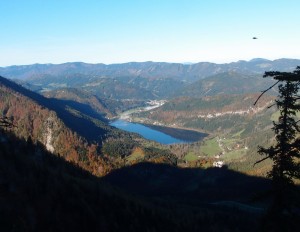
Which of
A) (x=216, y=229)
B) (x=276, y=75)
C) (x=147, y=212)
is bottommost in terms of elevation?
(x=216, y=229)

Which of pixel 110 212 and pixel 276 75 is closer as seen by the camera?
pixel 276 75

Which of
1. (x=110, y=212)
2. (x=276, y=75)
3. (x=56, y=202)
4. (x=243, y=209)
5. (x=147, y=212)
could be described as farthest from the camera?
(x=243, y=209)

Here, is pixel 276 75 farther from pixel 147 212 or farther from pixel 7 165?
pixel 147 212

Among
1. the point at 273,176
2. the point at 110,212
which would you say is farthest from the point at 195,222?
the point at 273,176

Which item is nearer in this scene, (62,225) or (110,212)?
(62,225)

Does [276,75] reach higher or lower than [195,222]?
higher

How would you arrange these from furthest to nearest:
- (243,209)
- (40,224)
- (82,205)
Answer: (243,209) → (82,205) → (40,224)

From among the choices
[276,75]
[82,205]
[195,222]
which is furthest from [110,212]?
[276,75]

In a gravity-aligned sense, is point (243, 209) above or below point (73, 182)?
below

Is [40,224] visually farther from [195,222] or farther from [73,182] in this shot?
[195,222]
